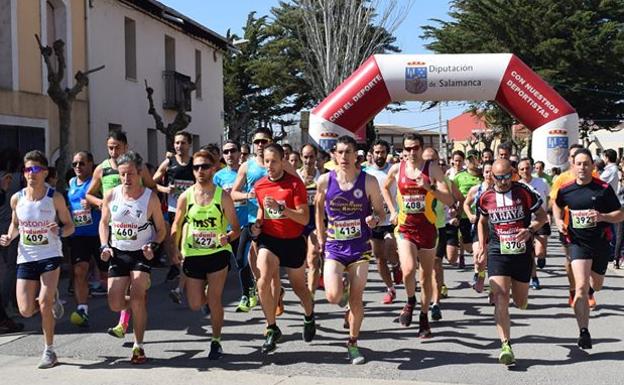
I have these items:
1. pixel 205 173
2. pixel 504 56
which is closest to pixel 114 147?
pixel 205 173

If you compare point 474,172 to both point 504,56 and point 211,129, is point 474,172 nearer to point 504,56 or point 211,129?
point 504,56

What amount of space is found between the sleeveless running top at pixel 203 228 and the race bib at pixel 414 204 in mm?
1995

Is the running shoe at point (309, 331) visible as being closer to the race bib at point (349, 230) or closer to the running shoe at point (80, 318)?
the race bib at point (349, 230)

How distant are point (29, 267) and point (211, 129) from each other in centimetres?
2070

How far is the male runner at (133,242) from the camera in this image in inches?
257

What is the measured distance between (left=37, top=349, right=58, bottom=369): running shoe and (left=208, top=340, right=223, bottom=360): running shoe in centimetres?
128

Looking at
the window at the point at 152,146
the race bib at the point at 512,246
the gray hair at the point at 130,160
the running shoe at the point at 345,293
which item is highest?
the window at the point at 152,146

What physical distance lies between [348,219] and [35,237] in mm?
2671

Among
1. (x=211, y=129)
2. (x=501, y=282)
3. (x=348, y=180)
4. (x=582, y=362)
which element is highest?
(x=211, y=129)

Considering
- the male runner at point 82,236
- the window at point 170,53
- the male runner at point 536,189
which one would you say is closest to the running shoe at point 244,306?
the male runner at point 82,236

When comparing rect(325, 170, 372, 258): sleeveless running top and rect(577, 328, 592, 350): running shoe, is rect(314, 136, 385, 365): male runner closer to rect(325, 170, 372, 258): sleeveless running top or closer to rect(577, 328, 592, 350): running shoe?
rect(325, 170, 372, 258): sleeveless running top

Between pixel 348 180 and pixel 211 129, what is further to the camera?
pixel 211 129

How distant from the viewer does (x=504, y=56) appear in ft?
50.4

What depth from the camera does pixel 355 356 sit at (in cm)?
650
